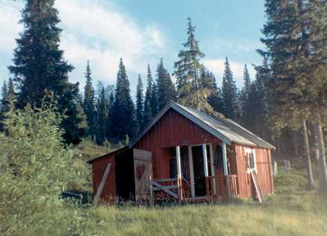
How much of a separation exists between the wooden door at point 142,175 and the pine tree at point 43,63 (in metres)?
7.63

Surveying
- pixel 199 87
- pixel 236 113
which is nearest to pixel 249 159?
pixel 199 87

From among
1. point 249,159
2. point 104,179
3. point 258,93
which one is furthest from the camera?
point 258,93

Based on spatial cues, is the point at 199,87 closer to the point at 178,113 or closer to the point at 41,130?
the point at 178,113

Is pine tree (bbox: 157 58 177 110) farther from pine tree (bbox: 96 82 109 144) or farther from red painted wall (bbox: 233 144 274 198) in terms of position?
red painted wall (bbox: 233 144 274 198)

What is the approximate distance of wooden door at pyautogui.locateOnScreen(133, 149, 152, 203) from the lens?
1559cm

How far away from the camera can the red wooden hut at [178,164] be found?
1523cm

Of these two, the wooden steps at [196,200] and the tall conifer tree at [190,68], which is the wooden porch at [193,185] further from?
the tall conifer tree at [190,68]

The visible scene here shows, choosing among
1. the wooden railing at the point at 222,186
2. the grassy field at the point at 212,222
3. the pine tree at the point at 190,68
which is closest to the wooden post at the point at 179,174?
the wooden railing at the point at 222,186

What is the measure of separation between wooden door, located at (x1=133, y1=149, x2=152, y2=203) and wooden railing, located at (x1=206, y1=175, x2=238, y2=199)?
273 centimetres

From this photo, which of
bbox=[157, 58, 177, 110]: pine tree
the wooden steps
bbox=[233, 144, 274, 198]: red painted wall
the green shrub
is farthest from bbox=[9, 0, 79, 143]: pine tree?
bbox=[157, 58, 177, 110]: pine tree

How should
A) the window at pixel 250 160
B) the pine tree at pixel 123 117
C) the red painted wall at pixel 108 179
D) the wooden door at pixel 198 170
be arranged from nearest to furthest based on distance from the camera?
the red painted wall at pixel 108 179 → the wooden door at pixel 198 170 → the window at pixel 250 160 → the pine tree at pixel 123 117

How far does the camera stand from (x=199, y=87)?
33312mm

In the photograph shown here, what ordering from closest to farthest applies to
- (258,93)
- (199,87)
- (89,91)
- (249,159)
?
(249,159)
(199,87)
(258,93)
(89,91)

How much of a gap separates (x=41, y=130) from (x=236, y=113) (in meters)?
54.0
